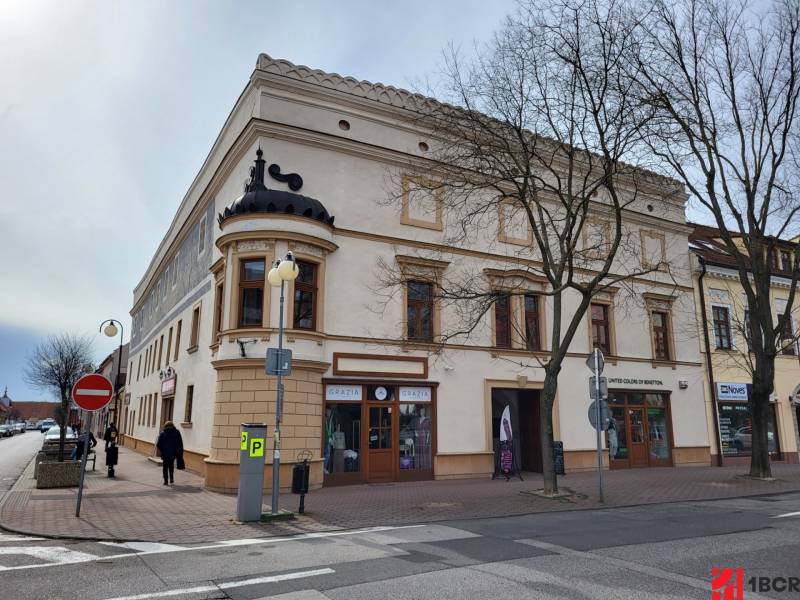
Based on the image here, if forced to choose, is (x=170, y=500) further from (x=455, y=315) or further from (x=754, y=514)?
(x=754, y=514)

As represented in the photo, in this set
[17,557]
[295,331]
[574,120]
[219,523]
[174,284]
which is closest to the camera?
[17,557]

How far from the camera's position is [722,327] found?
2528 cm

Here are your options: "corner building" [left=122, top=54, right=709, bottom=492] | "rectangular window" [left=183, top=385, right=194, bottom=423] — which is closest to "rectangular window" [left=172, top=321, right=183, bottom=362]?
"corner building" [left=122, top=54, right=709, bottom=492]

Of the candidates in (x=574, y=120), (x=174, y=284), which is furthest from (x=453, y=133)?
(x=174, y=284)

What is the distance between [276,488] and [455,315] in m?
9.75

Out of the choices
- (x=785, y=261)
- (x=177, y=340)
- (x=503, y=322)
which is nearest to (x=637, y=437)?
(x=503, y=322)

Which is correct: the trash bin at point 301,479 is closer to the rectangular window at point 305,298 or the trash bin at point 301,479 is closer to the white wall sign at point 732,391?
the rectangular window at point 305,298

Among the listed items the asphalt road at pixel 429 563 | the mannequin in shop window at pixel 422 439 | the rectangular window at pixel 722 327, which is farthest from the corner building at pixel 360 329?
the asphalt road at pixel 429 563

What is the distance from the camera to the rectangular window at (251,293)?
16.1 metres

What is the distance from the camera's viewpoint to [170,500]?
43.8ft

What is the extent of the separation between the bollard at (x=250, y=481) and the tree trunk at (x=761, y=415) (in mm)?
15824

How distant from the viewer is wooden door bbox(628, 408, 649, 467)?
22266 millimetres

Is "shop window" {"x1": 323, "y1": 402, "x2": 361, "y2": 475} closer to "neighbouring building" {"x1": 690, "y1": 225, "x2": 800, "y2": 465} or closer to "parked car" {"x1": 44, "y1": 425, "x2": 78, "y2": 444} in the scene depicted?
"parked car" {"x1": 44, "y1": 425, "x2": 78, "y2": 444}

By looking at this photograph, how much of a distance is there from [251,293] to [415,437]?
6552 millimetres
